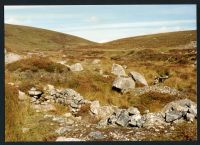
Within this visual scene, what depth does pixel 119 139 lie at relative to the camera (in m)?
20.8

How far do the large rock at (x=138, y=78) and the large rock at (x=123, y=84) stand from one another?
22.9 inches

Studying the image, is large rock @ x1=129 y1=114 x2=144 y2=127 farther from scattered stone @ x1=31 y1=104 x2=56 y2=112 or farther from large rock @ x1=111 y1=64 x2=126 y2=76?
large rock @ x1=111 y1=64 x2=126 y2=76

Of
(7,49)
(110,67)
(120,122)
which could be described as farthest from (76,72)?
(120,122)

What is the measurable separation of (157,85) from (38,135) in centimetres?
802

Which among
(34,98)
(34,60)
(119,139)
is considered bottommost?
(119,139)

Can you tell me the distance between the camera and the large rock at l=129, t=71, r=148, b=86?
84.1 feet

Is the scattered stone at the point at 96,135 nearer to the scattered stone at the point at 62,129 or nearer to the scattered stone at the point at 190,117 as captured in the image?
the scattered stone at the point at 62,129

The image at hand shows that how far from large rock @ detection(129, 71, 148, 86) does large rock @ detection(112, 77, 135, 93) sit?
0.58 meters

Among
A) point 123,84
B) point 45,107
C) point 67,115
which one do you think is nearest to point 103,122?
point 67,115

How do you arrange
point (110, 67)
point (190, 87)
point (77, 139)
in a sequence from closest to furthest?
point (77, 139)
point (190, 87)
point (110, 67)

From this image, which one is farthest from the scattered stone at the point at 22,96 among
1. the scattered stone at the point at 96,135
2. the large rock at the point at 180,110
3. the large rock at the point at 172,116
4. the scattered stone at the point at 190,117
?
the scattered stone at the point at 190,117

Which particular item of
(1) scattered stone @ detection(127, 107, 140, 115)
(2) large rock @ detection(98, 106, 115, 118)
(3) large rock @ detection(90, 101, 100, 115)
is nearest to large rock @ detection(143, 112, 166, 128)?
(1) scattered stone @ detection(127, 107, 140, 115)

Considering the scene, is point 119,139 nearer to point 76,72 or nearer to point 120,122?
point 120,122

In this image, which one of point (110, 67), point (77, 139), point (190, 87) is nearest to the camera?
point (77, 139)
